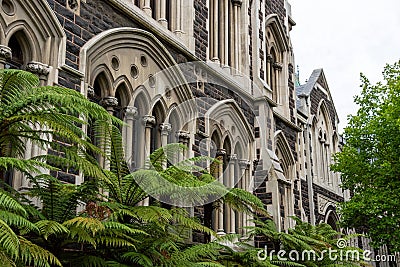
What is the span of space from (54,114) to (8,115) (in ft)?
1.31

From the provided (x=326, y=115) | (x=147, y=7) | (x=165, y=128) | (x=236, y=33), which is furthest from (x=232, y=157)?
(x=326, y=115)

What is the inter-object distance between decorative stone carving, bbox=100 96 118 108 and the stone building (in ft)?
0.06

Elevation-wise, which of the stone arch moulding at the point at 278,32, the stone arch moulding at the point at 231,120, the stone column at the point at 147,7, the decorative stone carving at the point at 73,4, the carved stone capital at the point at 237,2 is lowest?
the stone arch moulding at the point at 231,120

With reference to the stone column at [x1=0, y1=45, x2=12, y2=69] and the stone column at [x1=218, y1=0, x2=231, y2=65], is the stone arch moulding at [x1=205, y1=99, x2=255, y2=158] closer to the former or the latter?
the stone column at [x1=218, y1=0, x2=231, y2=65]

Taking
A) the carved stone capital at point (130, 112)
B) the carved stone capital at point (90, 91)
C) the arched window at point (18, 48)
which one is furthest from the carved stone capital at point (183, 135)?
the arched window at point (18, 48)

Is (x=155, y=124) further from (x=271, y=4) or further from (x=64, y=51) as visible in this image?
(x=271, y=4)

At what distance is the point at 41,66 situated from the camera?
675 centimetres

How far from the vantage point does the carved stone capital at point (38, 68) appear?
6702 millimetres

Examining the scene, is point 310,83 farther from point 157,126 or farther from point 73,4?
point 73,4

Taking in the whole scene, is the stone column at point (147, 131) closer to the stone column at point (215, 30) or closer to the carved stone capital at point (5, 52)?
the carved stone capital at point (5, 52)

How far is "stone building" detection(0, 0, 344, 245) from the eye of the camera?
6996 millimetres

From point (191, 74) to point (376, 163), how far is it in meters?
8.24

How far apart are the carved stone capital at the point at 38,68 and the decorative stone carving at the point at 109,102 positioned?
1326 mm

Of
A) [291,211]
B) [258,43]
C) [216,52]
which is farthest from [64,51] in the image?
[291,211]
